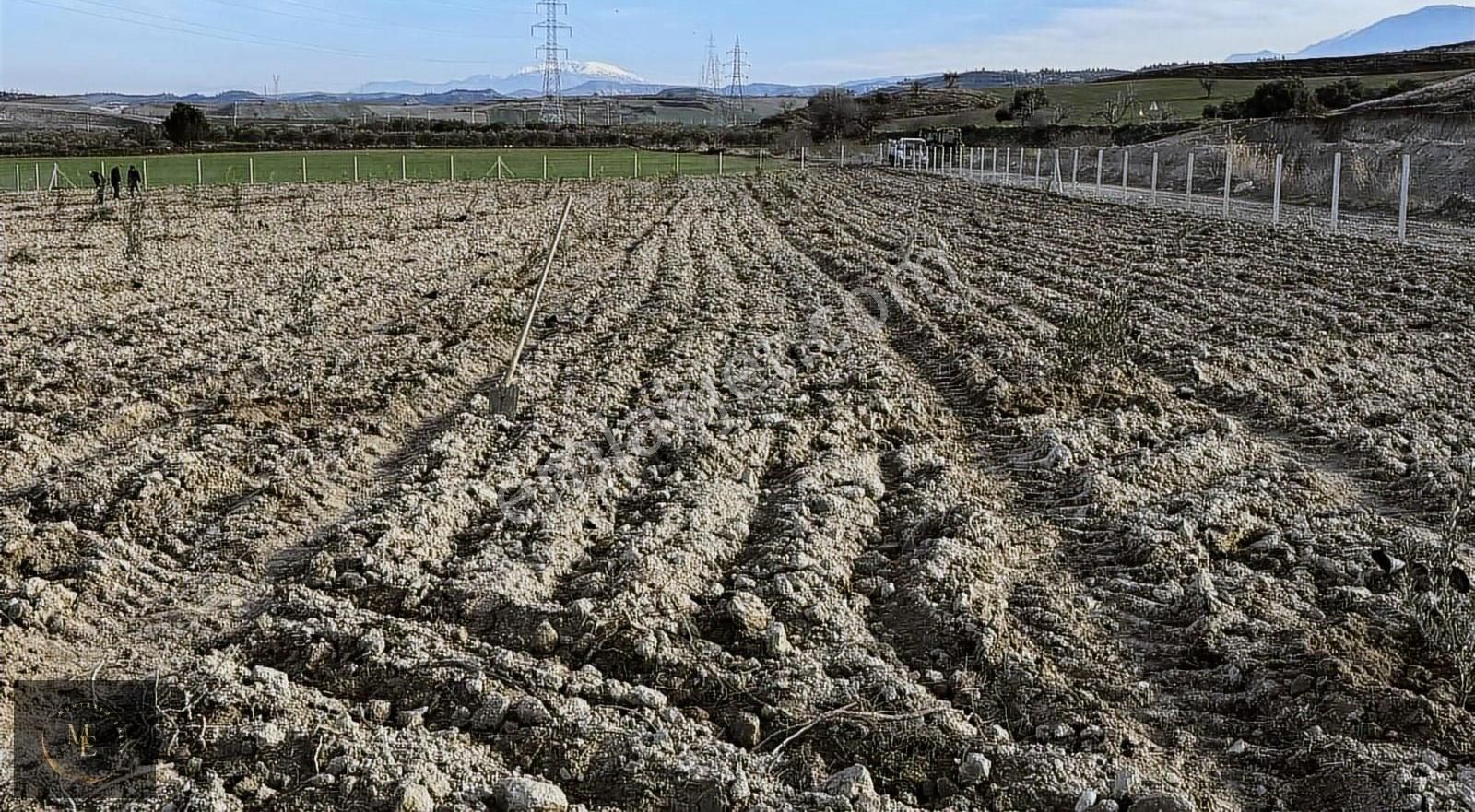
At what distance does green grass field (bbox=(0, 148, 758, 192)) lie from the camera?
39.6m

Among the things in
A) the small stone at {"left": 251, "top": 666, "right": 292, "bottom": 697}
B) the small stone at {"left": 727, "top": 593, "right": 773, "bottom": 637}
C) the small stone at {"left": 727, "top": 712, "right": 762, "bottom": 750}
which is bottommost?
the small stone at {"left": 727, "top": 712, "right": 762, "bottom": 750}

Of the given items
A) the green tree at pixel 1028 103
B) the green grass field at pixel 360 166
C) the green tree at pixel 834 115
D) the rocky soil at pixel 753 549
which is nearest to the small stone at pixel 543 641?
the rocky soil at pixel 753 549

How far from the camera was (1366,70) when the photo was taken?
292 ft

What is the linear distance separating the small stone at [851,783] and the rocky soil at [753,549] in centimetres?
1

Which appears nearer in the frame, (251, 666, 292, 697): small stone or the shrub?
(251, 666, 292, 697): small stone

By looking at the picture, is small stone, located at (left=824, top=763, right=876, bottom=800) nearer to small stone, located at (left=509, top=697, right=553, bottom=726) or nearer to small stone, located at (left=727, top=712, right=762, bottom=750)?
small stone, located at (left=727, top=712, right=762, bottom=750)

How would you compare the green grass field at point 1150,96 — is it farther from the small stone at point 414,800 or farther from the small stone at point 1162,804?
the small stone at point 414,800

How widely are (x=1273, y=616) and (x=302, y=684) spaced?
3.42 m

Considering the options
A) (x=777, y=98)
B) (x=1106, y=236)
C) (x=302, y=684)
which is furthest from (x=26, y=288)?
(x=777, y=98)

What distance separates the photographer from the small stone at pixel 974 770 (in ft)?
12.0

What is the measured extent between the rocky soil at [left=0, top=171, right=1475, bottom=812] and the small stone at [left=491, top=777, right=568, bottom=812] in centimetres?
1

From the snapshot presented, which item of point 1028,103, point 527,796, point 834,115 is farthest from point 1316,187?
point 834,115

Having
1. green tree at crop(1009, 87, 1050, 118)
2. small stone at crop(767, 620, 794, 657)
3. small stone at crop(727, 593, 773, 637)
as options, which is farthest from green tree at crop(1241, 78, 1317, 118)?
small stone at crop(767, 620, 794, 657)

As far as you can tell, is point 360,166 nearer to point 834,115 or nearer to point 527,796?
point 527,796
